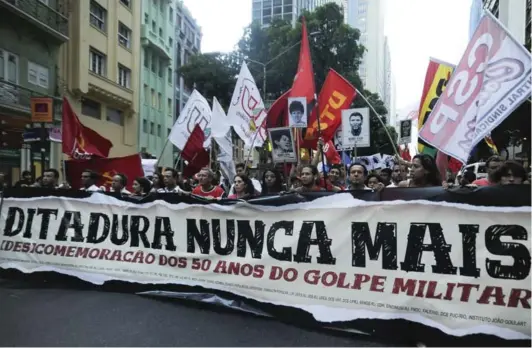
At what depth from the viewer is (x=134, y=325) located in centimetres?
439

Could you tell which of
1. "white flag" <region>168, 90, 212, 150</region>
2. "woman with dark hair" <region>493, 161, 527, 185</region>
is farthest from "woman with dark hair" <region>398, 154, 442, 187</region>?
"white flag" <region>168, 90, 212, 150</region>

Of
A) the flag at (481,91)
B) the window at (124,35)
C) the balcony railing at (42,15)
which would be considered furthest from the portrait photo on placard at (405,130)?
the window at (124,35)

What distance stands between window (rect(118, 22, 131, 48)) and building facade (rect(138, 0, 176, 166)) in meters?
3.92

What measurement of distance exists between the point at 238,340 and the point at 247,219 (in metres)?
1.33

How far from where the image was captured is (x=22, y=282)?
5980 millimetres

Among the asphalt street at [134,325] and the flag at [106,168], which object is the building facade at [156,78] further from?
the asphalt street at [134,325]

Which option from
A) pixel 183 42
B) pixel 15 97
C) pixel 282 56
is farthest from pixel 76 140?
pixel 183 42

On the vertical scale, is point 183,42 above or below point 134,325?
above

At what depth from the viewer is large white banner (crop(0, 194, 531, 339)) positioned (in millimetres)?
3799

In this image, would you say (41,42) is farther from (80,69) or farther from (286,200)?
(286,200)

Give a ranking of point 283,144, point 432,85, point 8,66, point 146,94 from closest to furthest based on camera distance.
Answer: point 432,85, point 283,144, point 8,66, point 146,94

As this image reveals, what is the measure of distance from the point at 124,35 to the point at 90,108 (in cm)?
645

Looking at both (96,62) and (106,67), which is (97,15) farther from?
(106,67)

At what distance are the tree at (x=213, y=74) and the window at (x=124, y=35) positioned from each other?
5220mm
